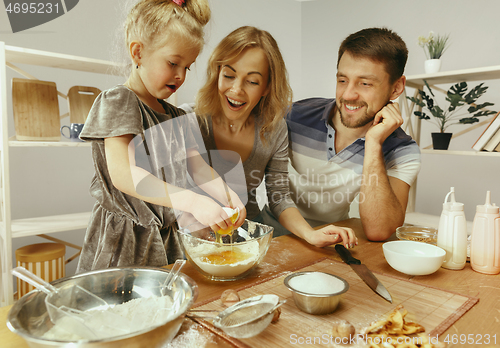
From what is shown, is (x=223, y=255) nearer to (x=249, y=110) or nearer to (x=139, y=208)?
(x=139, y=208)

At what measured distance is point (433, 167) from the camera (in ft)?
9.21

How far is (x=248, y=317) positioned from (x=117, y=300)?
25cm

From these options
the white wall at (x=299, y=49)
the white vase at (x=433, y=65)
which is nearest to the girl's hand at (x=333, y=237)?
the white wall at (x=299, y=49)

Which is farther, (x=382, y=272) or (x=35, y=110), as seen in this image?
(x=35, y=110)

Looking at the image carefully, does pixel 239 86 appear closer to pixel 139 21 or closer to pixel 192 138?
pixel 192 138

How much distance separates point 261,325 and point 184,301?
0.14m

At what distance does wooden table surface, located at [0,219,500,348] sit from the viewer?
1.92ft

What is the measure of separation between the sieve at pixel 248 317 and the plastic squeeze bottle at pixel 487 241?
63 centimetres

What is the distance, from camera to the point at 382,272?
89cm

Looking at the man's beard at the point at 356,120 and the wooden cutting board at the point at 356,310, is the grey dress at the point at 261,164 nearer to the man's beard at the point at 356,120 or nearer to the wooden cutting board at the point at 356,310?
the man's beard at the point at 356,120

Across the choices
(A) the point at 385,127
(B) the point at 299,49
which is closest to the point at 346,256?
(A) the point at 385,127

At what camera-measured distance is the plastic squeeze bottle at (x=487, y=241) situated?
2.90ft

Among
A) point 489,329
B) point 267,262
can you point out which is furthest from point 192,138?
point 489,329

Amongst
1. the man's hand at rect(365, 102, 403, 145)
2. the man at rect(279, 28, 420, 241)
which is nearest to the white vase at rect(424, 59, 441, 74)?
the man at rect(279, 28, 420, 241)
